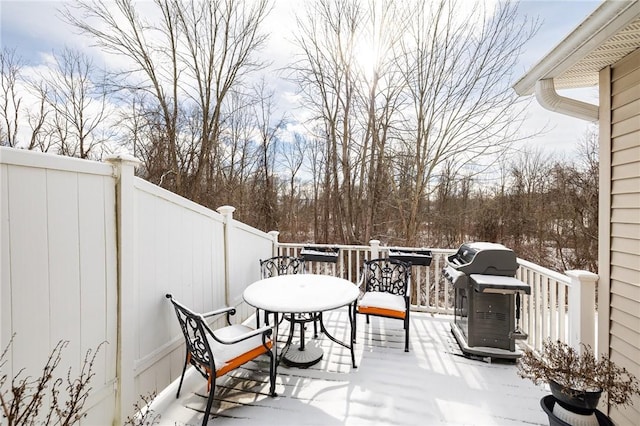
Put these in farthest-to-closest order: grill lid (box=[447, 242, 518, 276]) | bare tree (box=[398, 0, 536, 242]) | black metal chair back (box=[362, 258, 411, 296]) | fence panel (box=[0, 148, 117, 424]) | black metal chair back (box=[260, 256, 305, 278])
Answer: bare tree (box=[398, 0, 536, 242]), black metal chair back (box=[260, 256, 305, 278]), black metal chair back (box=[362, 258, 411, 296]), grill lid (box=[447, 242, 518, 276]), fence panel (box=[0, 148, 117, 424])

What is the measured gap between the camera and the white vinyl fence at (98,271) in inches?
50.5

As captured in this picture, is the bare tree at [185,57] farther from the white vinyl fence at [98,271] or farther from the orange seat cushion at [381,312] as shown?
the orange seat cushion at [381,312]

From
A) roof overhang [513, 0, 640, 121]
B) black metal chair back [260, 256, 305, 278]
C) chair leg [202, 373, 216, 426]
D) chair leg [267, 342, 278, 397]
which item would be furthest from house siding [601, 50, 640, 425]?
black metal chair back [260, 256, 305, 278]

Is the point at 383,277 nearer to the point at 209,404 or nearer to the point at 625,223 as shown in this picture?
the point at 625,223

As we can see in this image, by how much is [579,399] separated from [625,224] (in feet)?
4.10

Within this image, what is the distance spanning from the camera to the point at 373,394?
2.25 metres

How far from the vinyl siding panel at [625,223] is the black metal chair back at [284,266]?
126 inches

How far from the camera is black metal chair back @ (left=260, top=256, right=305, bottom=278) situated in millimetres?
4102

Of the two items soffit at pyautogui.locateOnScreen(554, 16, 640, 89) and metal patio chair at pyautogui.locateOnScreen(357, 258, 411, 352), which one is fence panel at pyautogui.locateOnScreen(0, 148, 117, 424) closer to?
metal patio chair at pyautogui.locateOnScreen(357, 258, 411, 352)

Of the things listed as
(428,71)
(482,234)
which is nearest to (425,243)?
(482,234)

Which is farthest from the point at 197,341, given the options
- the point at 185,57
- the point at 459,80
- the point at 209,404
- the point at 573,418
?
the point at 459,80

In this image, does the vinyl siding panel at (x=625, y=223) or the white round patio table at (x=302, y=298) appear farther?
the white round patio table at (x=302, y=298)

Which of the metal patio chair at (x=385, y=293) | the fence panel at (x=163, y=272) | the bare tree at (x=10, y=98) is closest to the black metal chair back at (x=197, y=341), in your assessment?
the fence panel at (x=163, y=272)

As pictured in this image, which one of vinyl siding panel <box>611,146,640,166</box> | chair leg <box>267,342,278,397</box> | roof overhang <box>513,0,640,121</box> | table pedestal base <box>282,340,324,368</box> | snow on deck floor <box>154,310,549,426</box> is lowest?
snow on deck floor <box>154,310,549,426</box>
